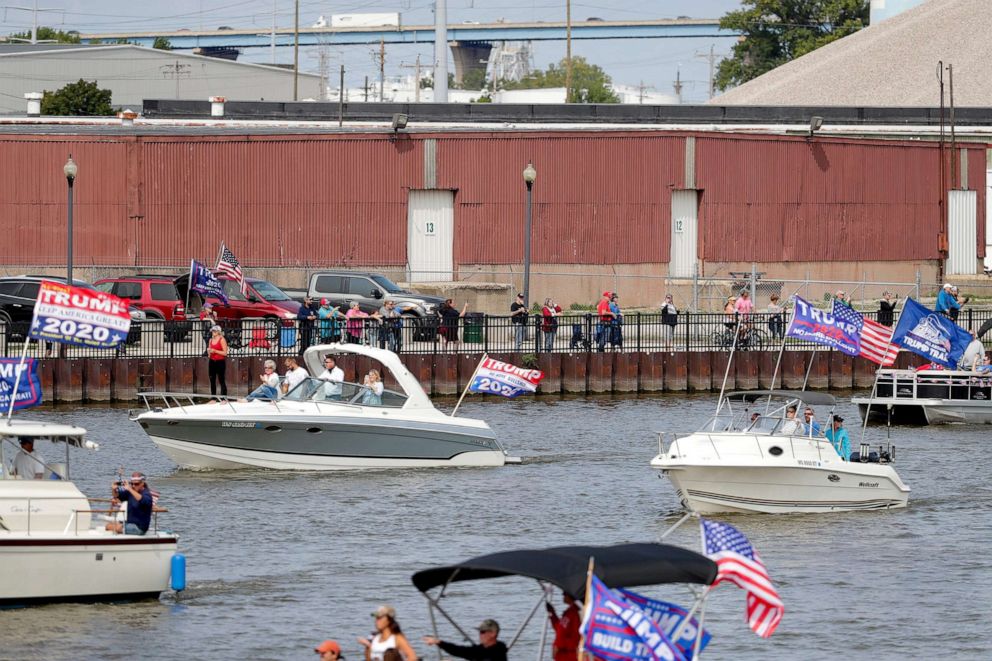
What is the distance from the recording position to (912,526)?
28375mm

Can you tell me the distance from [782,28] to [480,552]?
373 ft

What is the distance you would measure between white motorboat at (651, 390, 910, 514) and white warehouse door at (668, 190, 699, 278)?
112 feet

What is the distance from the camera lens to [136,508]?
21.3m

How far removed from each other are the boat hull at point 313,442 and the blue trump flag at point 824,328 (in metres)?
6.47

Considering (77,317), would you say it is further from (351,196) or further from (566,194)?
(566,194)

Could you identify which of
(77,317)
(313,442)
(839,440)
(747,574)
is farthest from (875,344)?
(747,574)

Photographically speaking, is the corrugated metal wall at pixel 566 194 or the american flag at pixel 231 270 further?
the corrugated metal wall at pixel 566 194

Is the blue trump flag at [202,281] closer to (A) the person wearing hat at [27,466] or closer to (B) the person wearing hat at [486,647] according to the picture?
(A) the person wearing hat at [27,466]

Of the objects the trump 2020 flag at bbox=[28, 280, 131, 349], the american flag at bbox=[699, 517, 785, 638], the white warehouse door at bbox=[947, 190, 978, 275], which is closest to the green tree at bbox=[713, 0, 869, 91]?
the white warehouse door at bbox=[947, 190, 978, 275]

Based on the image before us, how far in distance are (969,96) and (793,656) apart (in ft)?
263

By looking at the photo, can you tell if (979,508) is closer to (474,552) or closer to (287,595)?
(474,552)

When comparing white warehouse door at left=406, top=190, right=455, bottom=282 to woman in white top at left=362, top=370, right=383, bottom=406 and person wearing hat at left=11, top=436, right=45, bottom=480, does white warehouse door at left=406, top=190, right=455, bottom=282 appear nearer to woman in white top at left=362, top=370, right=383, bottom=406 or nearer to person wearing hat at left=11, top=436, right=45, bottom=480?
woman in white top at left=362, top=370, right=383, bottom=406

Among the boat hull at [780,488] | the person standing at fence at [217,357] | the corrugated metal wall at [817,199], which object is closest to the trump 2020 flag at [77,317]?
the boat hull at [780,488]

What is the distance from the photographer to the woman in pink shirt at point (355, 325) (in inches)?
1783
